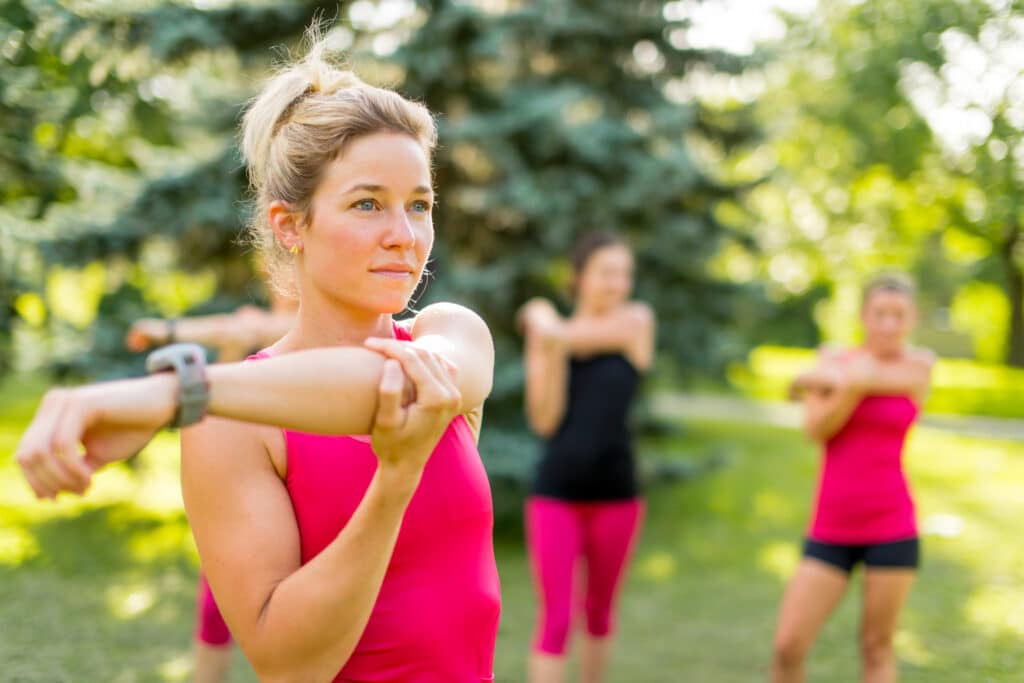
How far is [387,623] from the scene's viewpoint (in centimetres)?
163

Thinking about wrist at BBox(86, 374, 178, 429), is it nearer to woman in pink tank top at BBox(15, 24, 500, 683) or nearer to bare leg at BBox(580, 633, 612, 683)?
woman in pink tank top at BBox(15, 24, 500, 683)

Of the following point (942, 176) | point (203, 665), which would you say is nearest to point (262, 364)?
point (203, 665)

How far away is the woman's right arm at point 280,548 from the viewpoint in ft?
4.66

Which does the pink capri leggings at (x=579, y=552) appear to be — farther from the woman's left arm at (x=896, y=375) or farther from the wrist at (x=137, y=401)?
the wrist at (x=137, y=401)

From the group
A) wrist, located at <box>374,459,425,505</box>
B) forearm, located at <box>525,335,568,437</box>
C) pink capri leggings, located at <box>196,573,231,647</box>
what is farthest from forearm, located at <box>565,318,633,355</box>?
wrist, located at <box>374,459,425,505</box>

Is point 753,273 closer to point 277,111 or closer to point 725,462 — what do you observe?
point 725,462

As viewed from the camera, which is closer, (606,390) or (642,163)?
(606,390)

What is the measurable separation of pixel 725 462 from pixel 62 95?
26.6 feet

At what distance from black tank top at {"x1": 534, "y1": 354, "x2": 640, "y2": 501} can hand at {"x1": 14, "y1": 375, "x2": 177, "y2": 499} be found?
11.7 ft

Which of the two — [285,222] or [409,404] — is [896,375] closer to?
[285,222]

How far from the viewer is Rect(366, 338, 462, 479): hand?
4.35 ft

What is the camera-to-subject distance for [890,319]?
4527mm

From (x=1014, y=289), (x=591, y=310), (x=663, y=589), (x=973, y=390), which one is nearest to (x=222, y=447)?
(x=591, y=310)

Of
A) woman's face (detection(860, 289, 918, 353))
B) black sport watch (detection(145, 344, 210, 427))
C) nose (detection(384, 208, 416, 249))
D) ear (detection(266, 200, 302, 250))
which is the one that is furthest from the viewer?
woman's face (detection(860, 289, 918, 353))
